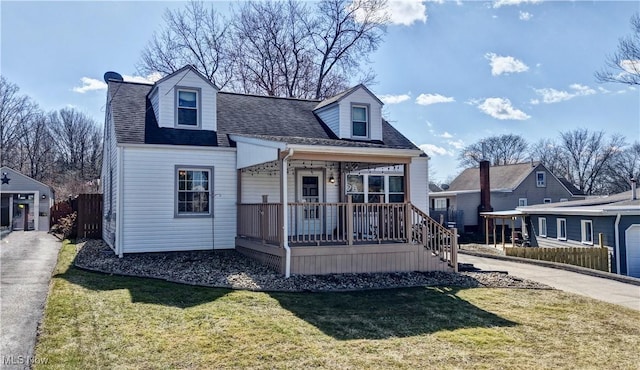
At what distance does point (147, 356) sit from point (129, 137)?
863cm

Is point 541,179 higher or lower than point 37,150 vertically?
lower

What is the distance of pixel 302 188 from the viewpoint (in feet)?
46.7

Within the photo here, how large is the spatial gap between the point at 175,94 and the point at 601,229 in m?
17.1

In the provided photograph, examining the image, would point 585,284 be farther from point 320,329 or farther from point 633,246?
point 320,329

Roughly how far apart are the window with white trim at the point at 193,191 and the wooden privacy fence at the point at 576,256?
1199cm

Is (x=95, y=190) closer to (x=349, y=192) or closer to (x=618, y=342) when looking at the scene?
(x=349, y=192)

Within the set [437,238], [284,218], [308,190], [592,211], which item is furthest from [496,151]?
[284,218]

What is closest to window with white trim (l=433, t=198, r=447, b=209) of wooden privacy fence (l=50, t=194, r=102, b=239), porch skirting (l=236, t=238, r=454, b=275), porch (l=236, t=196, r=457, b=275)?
porch (l=236, t=196, r=457, b=275)

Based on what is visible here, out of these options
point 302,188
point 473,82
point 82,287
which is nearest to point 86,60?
point 302,188

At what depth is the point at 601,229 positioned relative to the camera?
18.6 metres

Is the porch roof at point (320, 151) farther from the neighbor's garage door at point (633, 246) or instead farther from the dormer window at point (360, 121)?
the neighbor's garage door at point (633, 246)

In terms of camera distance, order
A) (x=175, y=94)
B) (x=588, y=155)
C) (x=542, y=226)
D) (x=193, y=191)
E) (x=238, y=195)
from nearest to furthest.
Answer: (x=193, y=191) < (x=238, y=195) < (x=175, y=94) < (x=542, y=226) < (x=588, y=155)

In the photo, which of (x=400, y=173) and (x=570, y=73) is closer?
(x=400, y=173)

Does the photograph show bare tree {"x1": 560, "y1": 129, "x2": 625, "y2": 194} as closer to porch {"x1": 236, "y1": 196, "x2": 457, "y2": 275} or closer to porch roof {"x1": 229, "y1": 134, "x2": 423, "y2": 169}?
porch {"x1": 236, "y1": 196, "x2": 457, "y2": 275}
